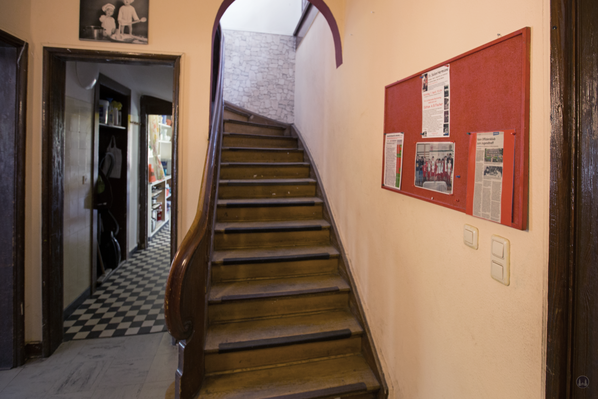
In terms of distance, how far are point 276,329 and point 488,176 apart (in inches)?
66.1

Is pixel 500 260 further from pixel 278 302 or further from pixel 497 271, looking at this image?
pixel 278 302

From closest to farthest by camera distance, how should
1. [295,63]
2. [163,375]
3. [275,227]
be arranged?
[163,375], [275,227], [295,63]

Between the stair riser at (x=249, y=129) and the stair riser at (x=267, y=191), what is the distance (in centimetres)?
125

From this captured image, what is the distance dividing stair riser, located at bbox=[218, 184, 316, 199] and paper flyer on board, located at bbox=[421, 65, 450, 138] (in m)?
1.95

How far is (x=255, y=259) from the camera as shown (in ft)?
8.50

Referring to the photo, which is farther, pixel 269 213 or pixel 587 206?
pixel 269 213

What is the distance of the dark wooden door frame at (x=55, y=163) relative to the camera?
246 centimetres

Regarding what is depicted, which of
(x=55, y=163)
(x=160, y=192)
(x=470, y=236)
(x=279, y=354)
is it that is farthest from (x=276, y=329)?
(x=160, y=192)

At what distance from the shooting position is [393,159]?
185cm

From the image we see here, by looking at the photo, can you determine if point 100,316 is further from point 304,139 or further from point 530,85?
point 530,85

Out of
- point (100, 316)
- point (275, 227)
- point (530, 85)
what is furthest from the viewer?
point (100, 316)

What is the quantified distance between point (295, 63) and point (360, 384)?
184 inches

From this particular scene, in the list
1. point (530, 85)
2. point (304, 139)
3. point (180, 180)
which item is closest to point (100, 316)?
point (180, 180)

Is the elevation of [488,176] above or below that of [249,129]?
below
